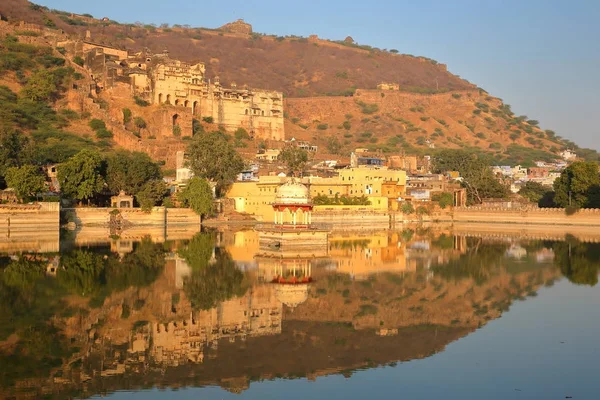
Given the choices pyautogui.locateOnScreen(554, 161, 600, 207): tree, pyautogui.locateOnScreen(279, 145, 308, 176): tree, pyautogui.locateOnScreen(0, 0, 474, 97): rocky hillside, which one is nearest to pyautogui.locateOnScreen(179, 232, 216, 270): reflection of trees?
pyautogui.locateOnScreen(279, 145, 308, 176): tree

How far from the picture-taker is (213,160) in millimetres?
48312

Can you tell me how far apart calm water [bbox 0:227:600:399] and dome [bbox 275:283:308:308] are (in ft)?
0.26

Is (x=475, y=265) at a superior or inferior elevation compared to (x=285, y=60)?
inferior

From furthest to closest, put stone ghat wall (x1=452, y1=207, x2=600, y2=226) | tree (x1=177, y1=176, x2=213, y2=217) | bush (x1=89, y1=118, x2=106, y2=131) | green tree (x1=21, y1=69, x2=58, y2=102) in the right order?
green tree (x1=21, y1=69, x2=58, y2=102) → bush (x1=89, y1=118, x2=106, y2=131) → stone ghat wall (x1=452, y1=207, x2=600, y2=226) → tree (x1=177, y1=176, x2=213, y2=217)

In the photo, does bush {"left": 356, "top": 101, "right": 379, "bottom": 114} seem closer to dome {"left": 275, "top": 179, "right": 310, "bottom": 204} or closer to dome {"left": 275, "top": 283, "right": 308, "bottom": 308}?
dome {"left": 275, "top": 179, "right": 310, "bottom": 204}

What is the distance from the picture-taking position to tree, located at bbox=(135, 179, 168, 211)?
137 feet

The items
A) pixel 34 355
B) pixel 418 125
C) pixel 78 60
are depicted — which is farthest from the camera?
pixel 418 125

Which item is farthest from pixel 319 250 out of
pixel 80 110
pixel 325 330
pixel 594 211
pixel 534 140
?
pixel 534 140

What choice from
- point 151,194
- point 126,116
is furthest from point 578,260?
point 126,116

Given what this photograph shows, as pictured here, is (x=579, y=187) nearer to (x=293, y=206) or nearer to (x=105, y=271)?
(x=293, y=206)

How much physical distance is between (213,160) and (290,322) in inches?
1251

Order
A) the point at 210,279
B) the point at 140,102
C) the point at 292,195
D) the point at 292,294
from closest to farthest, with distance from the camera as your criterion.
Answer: the point at 292,294 < the point at 210,279 < the point at 292,195 < the point at 140,102

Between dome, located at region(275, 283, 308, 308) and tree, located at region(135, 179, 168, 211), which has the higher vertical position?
tree, located at region(135, 179, 168, 211)

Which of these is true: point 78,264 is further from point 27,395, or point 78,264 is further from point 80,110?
point 80,110
